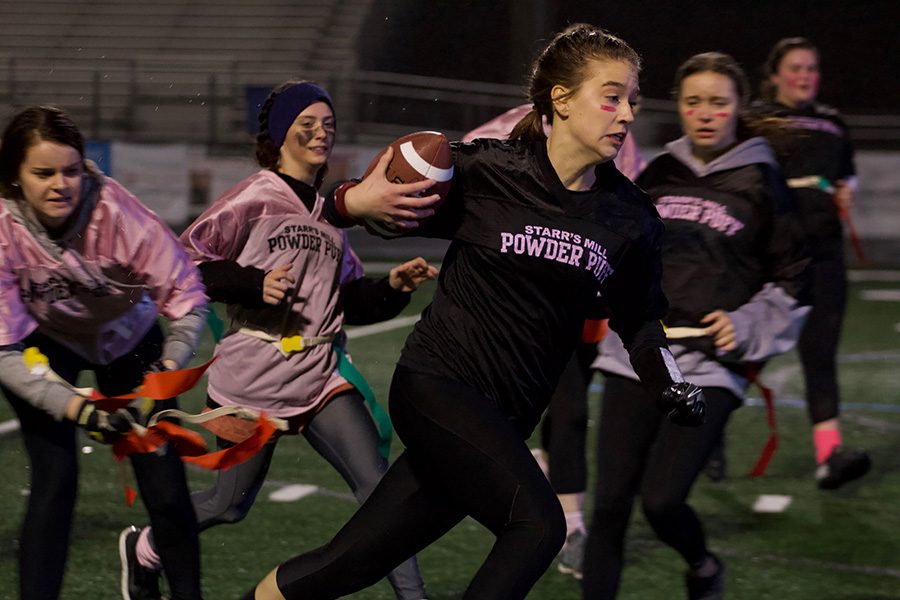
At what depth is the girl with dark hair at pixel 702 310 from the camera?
4652mm

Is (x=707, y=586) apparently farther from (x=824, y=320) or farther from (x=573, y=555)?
(x=824, y=320)

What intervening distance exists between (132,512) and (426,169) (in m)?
3.50

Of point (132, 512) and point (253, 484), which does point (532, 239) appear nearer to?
point (253, 484)

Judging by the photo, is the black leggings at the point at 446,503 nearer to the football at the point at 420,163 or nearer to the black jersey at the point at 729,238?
the football at the point at 420,163

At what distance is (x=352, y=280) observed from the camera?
5109 mm

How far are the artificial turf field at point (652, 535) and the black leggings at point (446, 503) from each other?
1.71m

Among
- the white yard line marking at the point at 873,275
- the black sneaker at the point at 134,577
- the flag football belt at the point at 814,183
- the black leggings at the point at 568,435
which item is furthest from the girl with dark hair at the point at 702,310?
the white yard line marking at the point at 873,275

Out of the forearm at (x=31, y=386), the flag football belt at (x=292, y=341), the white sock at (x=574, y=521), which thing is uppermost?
the forearm at (x=31, y=386)

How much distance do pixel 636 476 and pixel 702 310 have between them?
0.59m

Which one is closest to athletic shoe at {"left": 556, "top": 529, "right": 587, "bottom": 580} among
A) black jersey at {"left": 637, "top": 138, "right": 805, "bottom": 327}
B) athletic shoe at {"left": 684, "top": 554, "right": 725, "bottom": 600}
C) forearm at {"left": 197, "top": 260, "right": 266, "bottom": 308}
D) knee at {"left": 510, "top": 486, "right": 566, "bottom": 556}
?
athletic shoe at {"left": 684, "top": 554, "right": 725, "bottom": 600}

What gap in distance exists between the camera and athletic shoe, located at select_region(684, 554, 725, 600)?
187 inches

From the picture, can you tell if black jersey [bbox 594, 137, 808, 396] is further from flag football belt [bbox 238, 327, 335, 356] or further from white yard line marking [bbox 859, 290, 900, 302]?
white yard line marking [bbox 859, 290, 900, 302]

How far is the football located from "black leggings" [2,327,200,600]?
124 centimetres

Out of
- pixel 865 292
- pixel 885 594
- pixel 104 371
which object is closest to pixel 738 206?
pixel 885 594
